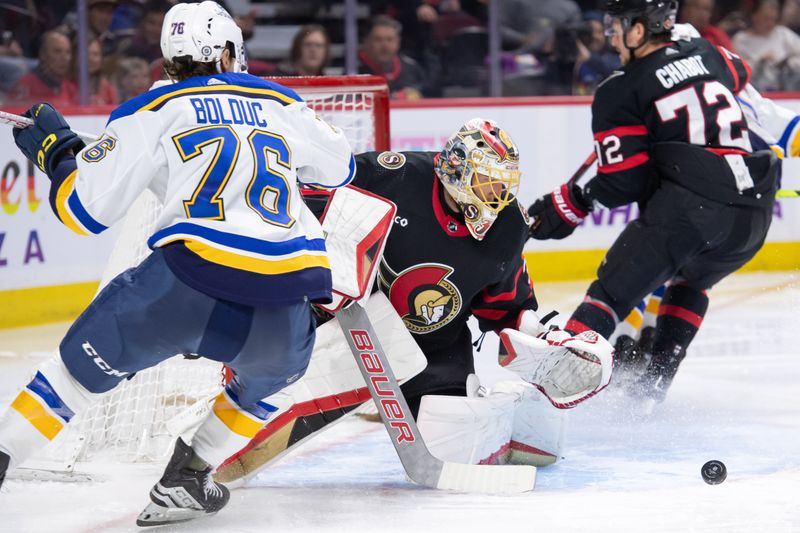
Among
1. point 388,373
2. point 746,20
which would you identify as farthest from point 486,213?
point 746,20

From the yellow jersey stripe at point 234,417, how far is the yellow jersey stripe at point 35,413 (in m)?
0.33

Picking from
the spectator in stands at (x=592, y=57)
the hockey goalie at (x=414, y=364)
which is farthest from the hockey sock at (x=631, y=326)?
the spectator in stands at (x=592, y=57)

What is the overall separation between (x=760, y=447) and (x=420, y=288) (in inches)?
41.3

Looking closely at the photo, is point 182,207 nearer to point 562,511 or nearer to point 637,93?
point 562,511

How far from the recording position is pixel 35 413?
224 cm

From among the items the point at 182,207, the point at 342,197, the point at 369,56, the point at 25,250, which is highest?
the point at 182,207

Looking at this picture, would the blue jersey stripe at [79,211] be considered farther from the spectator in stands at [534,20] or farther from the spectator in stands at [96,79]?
the spectator in stands at [534,20]

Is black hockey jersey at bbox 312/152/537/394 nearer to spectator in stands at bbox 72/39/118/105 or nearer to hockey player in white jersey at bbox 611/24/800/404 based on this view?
hockey player in white jersey at bbox 611/24/800/404

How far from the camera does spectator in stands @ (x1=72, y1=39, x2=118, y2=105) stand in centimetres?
523

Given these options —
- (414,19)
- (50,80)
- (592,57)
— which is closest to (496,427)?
(50,80)

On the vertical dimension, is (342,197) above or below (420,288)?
above

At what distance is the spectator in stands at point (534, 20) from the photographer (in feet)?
19.8

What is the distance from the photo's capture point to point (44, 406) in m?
2.24

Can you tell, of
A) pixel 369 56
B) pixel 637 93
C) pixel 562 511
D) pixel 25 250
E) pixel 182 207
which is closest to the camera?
pixel 182 207
